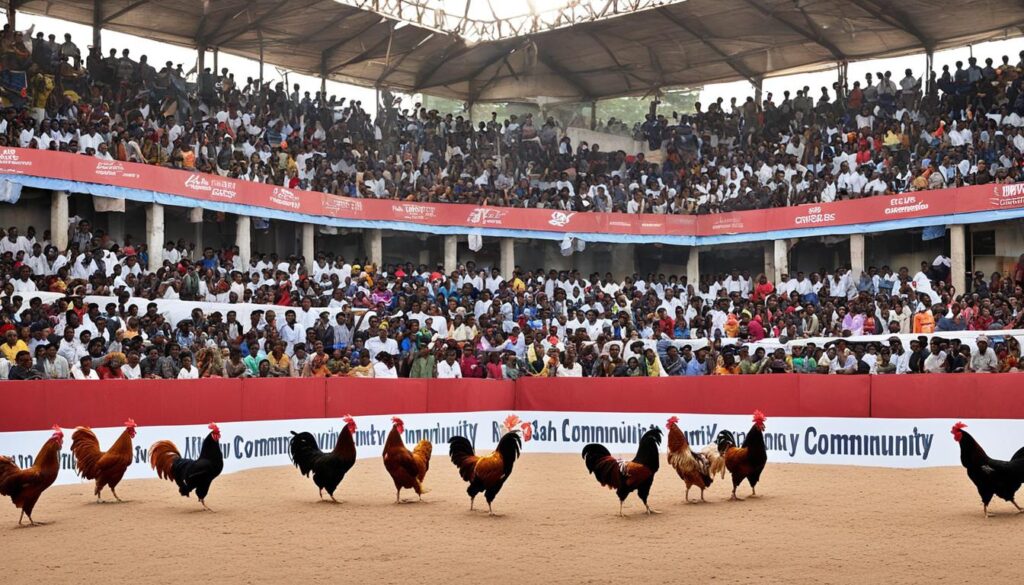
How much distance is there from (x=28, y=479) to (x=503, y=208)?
23668 millimetres

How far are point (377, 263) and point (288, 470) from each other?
16147 mm

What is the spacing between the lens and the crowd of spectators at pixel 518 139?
29062mm

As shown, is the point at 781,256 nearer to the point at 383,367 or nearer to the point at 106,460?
the point at 383,367

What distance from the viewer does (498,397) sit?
23.2 metres

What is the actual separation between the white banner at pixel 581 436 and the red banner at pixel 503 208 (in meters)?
10.8

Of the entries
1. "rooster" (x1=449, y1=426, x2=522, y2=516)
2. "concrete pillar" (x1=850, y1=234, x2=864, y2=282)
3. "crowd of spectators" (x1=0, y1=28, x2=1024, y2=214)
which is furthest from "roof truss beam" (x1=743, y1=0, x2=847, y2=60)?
"rooster" (x1=449, y1=426, x2=522, y2=516)

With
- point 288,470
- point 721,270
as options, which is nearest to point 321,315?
point 288,470

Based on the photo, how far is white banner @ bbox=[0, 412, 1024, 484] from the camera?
17.0 m

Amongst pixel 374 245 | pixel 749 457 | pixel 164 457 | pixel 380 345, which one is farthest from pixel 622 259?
pixel 164 457

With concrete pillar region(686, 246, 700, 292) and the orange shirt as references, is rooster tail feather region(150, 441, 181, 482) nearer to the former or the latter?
the orange shirt

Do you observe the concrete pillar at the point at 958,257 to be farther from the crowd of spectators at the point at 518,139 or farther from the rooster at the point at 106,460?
the rooster at the point at 106,460

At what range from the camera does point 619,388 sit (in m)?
21.9

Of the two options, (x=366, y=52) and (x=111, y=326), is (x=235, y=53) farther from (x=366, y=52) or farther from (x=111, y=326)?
(x=111, y=326)

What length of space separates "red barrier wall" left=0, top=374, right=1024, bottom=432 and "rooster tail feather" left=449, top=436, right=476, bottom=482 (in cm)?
530
